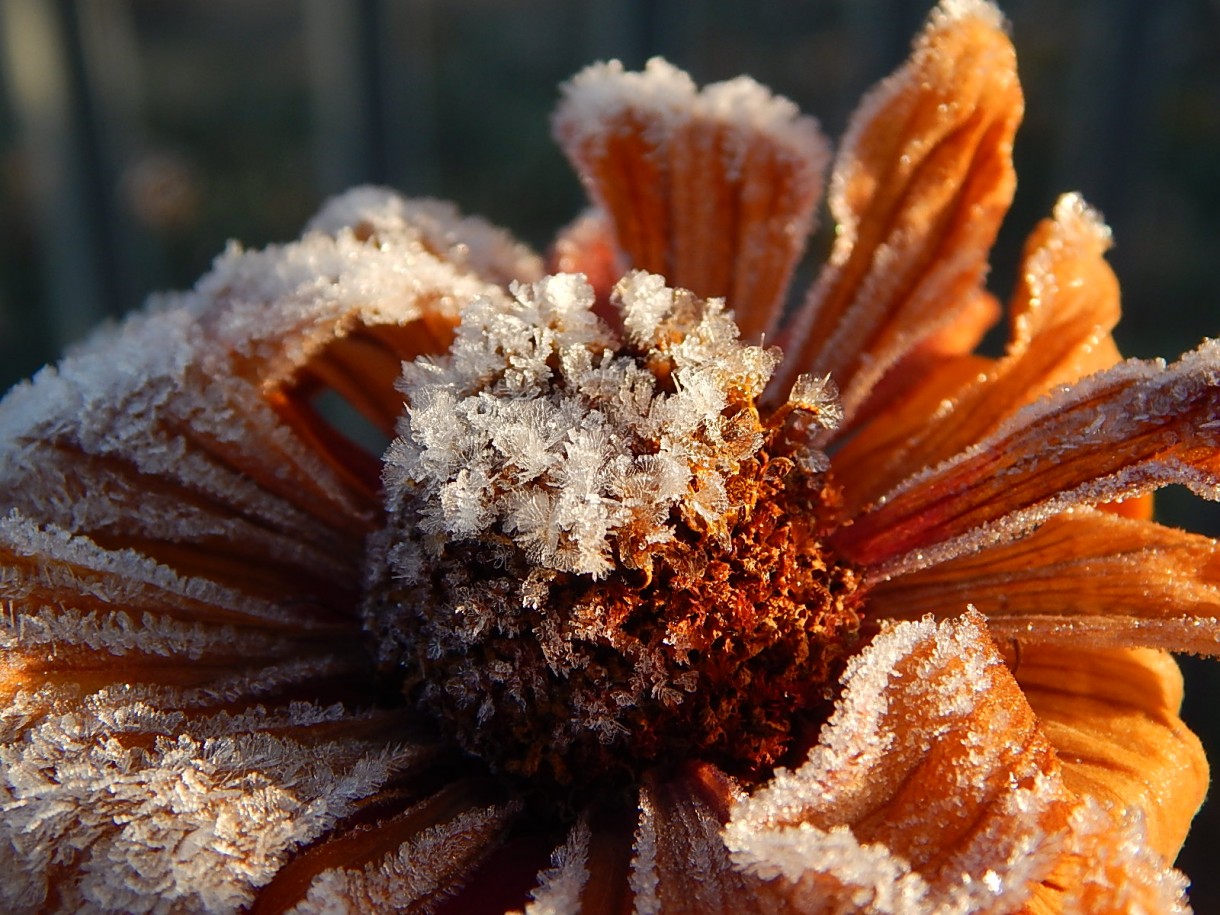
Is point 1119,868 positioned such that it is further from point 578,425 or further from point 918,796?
point 578,425

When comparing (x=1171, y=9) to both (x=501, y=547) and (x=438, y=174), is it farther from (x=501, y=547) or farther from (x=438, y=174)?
(x=501, y=547)

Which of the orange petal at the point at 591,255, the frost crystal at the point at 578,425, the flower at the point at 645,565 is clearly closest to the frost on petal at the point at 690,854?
the flower at the point at 645,565

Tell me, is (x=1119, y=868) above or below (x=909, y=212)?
below

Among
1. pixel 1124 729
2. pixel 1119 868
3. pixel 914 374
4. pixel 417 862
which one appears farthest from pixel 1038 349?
pixel 417 862

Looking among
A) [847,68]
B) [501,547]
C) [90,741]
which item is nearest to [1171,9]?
[847,68]

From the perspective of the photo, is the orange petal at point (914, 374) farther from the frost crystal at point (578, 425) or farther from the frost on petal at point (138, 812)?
the frost on petal at point (138, 812)

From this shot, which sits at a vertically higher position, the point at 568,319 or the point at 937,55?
the point at 937,55
